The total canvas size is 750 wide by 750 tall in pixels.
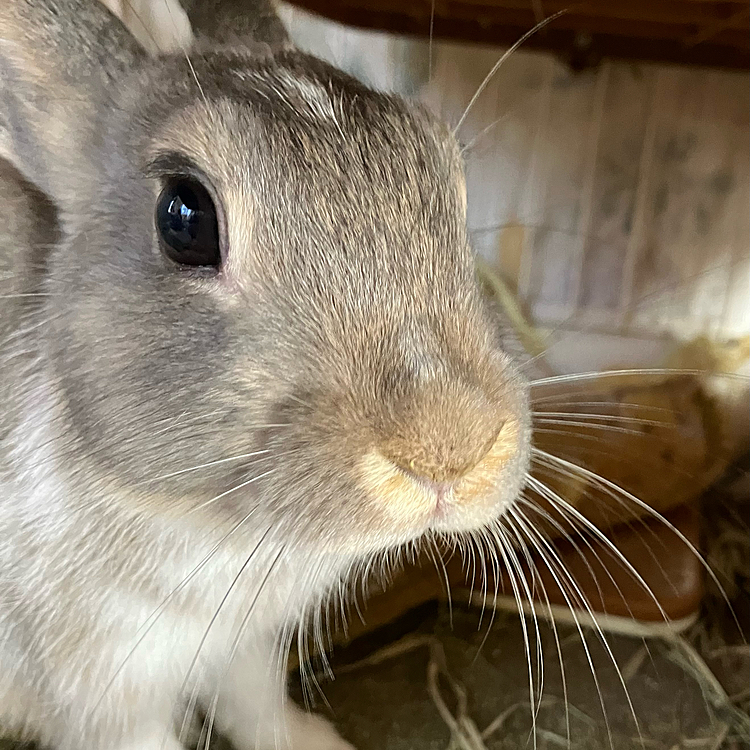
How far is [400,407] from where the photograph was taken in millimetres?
508

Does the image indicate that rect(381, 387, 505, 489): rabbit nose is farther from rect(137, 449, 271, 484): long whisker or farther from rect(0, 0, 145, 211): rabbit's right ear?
rect(0, 0, 145, 211): rabbit's right ear

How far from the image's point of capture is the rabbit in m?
0.53

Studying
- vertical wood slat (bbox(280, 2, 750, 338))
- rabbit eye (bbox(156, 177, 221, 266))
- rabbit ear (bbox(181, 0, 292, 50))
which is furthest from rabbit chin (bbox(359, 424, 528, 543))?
vertical wood slat (bbox(280, 2, 750, 338))

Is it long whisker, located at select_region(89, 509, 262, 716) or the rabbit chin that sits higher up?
the rabbit chin

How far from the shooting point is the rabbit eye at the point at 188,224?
57cm

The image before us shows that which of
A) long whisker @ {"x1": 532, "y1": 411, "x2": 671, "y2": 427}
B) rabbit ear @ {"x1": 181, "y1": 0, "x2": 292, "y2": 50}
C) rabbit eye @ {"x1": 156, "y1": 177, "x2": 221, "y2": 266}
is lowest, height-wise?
long whisker @ {"x1": 532, "y1": 411, "x2": 671, "y2": 427}

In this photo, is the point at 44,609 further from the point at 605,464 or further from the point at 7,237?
the point at 605,464

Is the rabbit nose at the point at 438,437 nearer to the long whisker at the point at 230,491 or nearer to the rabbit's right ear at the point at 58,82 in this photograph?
the long whisker at the point at 230,491

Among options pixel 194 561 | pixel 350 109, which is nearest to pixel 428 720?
pixel 194 561

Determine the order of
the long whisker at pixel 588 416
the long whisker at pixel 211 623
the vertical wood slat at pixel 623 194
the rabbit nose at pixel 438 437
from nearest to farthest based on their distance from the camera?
the rabbit nose at pixel 438 437 → the long whisker at pixel 211 623 → the long whisker at pixel 588 416 → the vertical wood slat at pixel 623 194

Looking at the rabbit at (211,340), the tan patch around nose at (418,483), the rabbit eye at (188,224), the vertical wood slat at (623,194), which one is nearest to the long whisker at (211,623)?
the rabbit at (211,340)

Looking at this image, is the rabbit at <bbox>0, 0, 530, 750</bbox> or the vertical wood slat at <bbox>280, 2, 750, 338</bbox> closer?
the rabbit at <bbox>0, 0, 530, 750</bbox>

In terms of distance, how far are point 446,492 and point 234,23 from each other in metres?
0.59

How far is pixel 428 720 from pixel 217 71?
0.81 metres
